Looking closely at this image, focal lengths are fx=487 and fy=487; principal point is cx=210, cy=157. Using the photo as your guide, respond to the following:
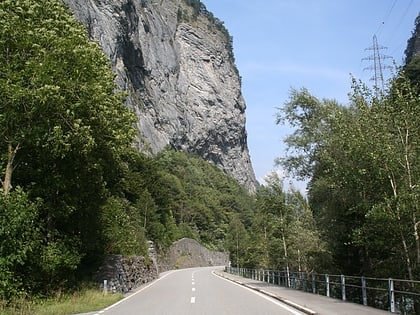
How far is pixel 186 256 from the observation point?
9156 centimetres

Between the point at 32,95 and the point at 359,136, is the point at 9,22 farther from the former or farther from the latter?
the point at 359,136

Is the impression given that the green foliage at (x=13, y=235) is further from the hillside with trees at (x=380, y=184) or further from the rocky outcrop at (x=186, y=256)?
the rocky outcrop at (x=186, y=256)

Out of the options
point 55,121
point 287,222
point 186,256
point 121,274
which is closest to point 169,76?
point 186,256

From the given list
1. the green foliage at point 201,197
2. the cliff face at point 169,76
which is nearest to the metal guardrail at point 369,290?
the green foliage at point 201,197

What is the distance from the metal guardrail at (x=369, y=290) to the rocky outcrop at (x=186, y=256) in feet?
151

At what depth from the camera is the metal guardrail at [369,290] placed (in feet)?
47.3

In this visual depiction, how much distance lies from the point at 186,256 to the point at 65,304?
7615cm

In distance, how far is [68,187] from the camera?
19969 mm

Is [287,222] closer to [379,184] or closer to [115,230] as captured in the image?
[115,230]

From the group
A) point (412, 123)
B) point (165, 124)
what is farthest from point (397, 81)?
point (165, 124)

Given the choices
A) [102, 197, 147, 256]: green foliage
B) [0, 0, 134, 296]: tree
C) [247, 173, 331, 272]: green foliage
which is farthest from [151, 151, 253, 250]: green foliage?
[0, 0, 134, 296]: tree

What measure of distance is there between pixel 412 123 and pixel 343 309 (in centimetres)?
727

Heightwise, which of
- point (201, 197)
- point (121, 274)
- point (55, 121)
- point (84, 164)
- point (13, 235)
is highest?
point (201, 197)

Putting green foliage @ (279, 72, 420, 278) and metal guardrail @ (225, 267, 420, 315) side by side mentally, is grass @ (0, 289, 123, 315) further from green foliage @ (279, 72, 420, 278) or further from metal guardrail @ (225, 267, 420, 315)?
green foliage @ (279, 72, 420, 278)
